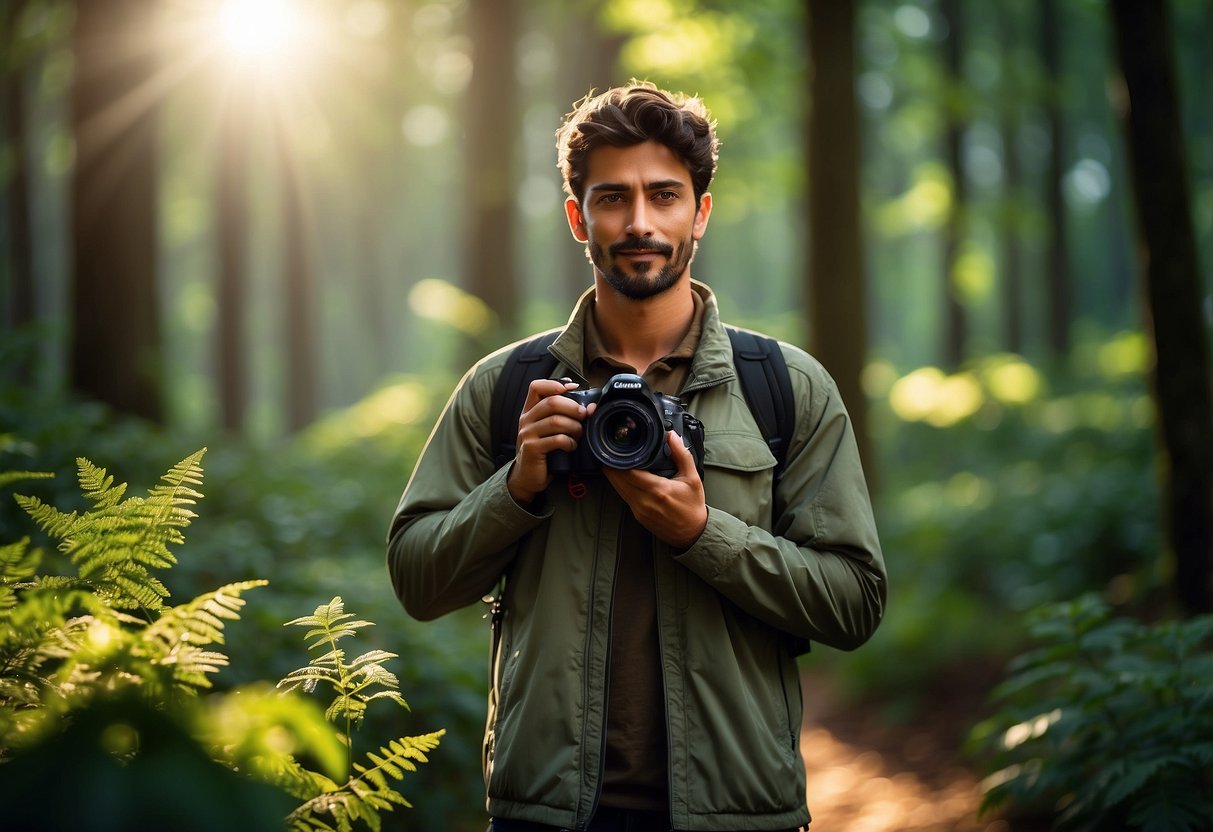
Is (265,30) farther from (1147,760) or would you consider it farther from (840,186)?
(1147,760)

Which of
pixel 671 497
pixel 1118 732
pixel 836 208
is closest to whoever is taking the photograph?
pixel 671 497

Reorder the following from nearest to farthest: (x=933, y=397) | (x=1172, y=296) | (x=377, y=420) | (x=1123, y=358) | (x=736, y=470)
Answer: (x=736, y=470)
(x=1172, y=296)
(x=377, y=420)
(x=933, y=397)
(x=1123, y=358)

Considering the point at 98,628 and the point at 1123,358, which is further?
the point at 1123,358

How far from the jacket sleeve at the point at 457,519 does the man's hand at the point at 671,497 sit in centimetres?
24

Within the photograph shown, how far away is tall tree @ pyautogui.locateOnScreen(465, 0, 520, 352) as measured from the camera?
1184cm

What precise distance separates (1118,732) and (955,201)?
440 inches

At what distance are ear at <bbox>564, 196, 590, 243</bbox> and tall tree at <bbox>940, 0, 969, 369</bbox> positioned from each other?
11292 mm

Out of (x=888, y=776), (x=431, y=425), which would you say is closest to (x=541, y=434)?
(x=888, y=776)

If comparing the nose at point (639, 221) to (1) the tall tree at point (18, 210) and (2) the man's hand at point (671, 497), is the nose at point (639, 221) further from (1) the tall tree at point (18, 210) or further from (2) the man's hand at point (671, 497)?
(1) the tall tree at point (18, 210)

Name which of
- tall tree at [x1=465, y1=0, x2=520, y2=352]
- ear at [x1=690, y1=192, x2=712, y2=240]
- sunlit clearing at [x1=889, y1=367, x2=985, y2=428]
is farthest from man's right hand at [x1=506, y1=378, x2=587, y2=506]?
sunlit clearing at [x1=889, y1=367, x2=985, y2=428]

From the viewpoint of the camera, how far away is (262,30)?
14188 millimetres

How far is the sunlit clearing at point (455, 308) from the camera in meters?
11.2

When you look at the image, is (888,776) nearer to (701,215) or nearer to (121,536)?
(701,215)

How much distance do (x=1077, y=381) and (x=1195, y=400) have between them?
12843 mm
